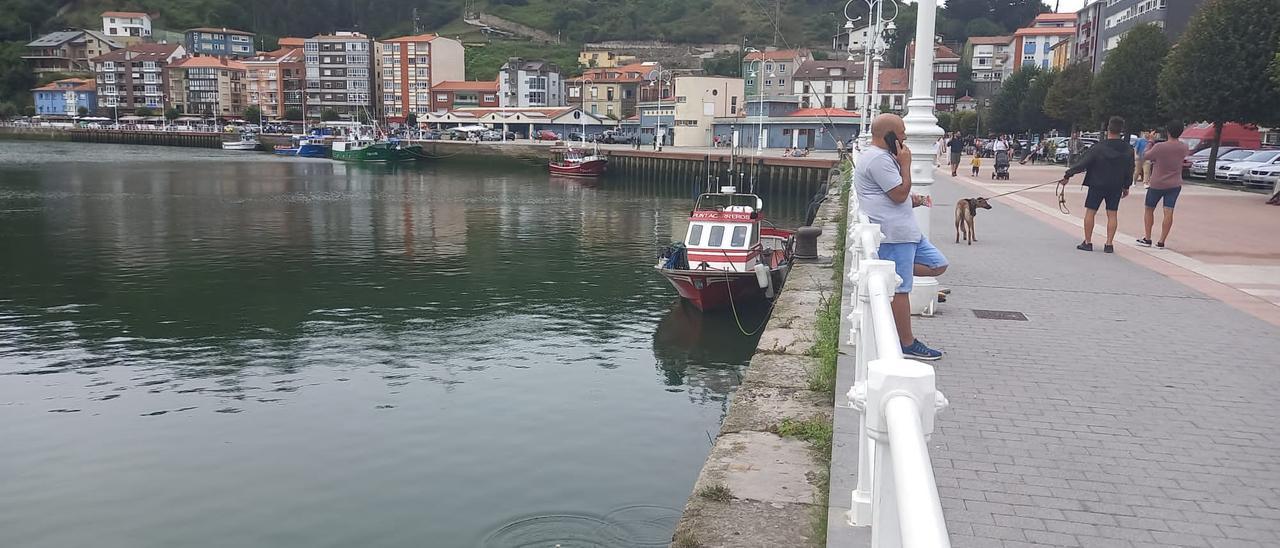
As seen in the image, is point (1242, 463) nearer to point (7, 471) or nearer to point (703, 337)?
point (7, 471)

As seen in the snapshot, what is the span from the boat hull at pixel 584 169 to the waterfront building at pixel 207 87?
9730 cm

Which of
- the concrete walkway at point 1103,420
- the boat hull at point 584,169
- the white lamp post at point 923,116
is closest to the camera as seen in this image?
the concrete walkway at point 1103,420

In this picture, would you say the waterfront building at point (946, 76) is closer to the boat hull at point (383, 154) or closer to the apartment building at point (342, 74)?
the boat hull at point (383, 154)

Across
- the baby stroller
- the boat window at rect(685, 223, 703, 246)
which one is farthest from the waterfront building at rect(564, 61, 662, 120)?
the boat window at rect(685, 223, 703, 246)

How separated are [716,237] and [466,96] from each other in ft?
393

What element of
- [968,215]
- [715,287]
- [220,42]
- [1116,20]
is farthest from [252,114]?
[968,215]

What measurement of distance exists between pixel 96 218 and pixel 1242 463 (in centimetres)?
4167

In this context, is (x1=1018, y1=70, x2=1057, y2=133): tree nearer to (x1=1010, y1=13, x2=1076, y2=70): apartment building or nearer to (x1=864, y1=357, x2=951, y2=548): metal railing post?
(x1=1010, y1=13, x2=1076, y2=70): apartment building

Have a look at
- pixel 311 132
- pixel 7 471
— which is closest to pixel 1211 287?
pixel 7 471

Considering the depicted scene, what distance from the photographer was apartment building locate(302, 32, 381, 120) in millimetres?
142125

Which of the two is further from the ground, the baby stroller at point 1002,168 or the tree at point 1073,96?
the tree at point 1073,96

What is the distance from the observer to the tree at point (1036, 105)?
68.4 m

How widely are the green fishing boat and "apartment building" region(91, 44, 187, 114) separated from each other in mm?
71602

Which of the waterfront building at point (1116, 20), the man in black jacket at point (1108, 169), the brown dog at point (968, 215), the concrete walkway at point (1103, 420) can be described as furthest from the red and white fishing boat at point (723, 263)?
the waterfront building at point (1116, 20)
